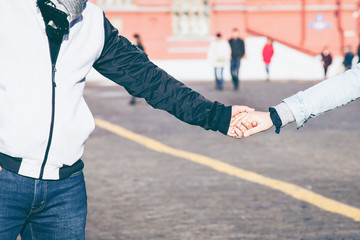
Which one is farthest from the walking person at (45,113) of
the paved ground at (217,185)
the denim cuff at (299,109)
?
the paved ground at (217,185)

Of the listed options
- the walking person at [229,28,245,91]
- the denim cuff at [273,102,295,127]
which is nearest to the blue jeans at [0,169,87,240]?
the denim cuff at [273,102,295,127]

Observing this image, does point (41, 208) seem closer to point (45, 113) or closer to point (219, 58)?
point (45, 113)

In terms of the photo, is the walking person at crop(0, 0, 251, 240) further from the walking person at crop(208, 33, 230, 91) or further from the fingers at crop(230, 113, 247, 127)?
the walking person at crop(208, 33, 230, 91)

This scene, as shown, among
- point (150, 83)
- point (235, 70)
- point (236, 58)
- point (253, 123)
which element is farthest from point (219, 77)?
point (150, 83)

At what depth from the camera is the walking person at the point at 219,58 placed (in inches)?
794

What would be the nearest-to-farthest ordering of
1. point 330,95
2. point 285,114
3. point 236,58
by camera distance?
point 330,95, point 285,114, point 236,58

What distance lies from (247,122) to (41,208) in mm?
1114

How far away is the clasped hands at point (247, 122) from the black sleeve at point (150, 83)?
0.08m

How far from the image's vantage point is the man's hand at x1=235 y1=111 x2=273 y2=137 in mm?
3225

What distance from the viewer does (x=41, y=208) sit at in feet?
8.52

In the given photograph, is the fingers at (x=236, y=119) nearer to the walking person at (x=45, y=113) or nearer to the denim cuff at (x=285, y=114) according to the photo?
the denim cuff at (x=285, y=114)

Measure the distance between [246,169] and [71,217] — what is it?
522 cm

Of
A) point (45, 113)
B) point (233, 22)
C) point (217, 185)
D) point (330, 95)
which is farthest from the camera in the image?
point (233, 22)

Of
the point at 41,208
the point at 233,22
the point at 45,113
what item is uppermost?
the point at 45,113
